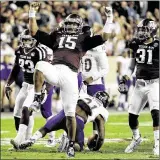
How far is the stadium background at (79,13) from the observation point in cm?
1950

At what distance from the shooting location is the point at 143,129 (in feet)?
48.7

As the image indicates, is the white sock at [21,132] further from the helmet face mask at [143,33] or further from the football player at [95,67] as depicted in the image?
the helmet face mask at [143,33]

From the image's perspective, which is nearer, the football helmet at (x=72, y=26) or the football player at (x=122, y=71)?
the football helmet at (x=72, y=26)

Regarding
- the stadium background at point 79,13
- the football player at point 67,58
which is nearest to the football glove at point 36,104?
the football player at point 67,58

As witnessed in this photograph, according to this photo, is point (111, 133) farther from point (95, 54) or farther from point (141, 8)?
point (141, 8)

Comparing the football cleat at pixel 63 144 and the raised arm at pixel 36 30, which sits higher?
the raised arm at pixel 36 30

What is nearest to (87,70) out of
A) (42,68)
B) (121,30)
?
(42,68)

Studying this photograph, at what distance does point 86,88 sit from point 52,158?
8.04 feet

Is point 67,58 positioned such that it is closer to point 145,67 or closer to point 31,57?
point 145,67

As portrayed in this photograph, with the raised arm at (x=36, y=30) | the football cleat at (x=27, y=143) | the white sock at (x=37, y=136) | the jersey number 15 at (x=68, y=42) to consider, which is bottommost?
the football cleat at (x=27, y=143)

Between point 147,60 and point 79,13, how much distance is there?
35.1ft

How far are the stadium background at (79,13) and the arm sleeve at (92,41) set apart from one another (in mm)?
8695

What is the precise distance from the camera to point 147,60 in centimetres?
1055

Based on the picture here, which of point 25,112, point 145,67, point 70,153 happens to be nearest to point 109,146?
point 25,112
